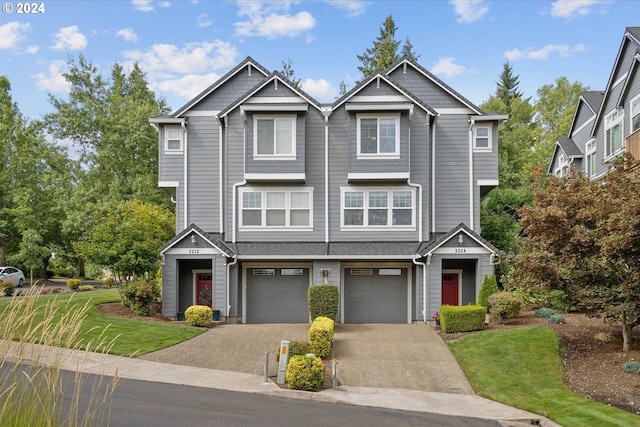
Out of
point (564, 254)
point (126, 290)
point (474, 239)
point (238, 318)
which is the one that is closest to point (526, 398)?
point (564, 254)

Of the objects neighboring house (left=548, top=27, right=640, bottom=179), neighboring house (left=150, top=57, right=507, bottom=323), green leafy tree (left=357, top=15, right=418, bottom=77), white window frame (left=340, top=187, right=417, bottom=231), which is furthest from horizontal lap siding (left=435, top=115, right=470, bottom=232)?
green leafy tree (left=357, top=15, right=418, bottom=77)

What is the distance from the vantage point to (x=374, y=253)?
21.8 metres

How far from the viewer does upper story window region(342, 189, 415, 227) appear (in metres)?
22.7

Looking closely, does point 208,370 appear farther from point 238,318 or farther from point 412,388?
point 238,318

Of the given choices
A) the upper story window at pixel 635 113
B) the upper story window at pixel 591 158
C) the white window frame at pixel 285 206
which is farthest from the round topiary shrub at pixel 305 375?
the upper story window at pixel 591 158

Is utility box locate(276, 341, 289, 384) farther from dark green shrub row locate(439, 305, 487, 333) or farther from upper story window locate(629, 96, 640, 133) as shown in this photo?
upper story window locate(629, 96, 640, 133)

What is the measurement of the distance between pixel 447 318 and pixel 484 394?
5.87 meters

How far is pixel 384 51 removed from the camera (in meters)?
47.2

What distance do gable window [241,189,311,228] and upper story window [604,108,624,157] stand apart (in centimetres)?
1558

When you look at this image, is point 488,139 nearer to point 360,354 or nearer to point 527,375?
point 360,354

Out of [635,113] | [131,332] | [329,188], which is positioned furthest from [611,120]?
[131,332]

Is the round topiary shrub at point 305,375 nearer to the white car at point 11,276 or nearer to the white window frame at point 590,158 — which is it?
the white window frame at point 590,158

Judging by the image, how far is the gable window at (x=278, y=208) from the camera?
2284 cm

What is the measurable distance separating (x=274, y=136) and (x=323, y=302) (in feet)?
24.6
